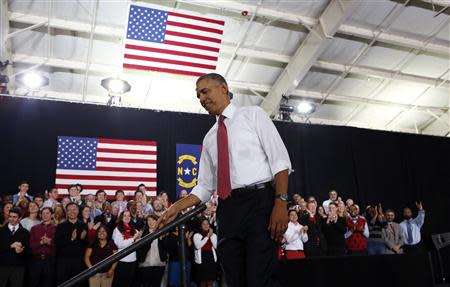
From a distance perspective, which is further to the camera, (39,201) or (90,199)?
(90,199)

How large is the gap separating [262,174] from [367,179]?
786cm

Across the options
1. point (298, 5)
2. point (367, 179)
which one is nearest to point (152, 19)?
point (298, 5)

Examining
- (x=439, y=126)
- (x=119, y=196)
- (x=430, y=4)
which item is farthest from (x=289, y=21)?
(x=439, y=126)

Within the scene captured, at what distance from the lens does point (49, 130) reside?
6.51 meters

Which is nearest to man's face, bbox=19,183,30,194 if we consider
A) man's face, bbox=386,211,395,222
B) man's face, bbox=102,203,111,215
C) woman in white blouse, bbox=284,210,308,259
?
man's face, bbox=102,203,111,215

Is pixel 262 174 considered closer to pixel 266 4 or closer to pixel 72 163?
pixel 72 163

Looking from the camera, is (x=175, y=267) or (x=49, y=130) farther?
(x=49, y=130)

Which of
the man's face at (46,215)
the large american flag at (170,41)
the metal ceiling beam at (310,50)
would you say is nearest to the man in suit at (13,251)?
the man's face at (46,215)

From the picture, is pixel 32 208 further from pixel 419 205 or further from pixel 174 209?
pixel 419 205

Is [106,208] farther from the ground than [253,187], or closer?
farther from the ground

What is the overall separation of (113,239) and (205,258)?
47.2 inches

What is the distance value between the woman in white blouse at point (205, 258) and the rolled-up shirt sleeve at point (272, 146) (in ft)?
12.5

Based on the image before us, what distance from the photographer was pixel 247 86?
10.4m

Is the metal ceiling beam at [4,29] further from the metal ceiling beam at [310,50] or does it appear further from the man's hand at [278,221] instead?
the man's hand at [278,221]
